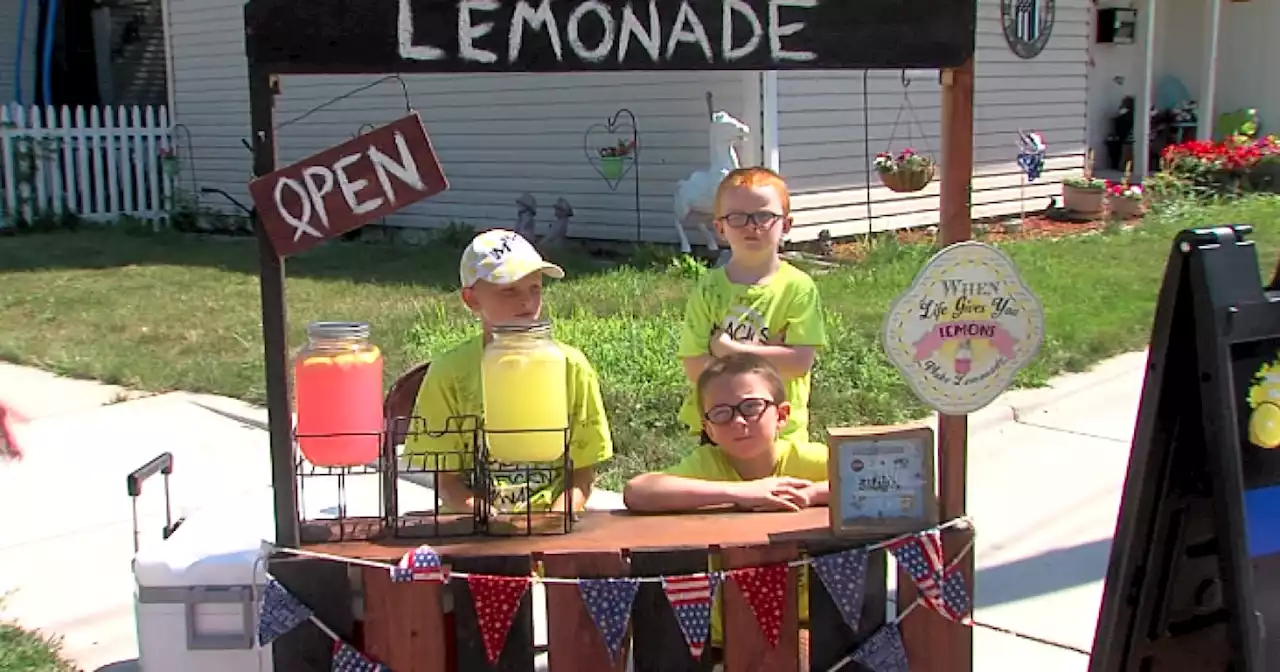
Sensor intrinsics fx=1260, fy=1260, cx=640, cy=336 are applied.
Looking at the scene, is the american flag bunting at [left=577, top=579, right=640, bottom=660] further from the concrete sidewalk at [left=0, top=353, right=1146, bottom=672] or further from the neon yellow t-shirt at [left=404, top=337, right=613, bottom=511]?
the concrete sidewalk at [left=0, top=353, right=1146, bottom=672]

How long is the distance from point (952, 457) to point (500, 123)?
33.6 feet

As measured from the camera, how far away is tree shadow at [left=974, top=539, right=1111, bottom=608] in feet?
12.8

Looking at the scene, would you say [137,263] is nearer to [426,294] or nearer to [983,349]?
[426,294]

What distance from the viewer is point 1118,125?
50.1ft

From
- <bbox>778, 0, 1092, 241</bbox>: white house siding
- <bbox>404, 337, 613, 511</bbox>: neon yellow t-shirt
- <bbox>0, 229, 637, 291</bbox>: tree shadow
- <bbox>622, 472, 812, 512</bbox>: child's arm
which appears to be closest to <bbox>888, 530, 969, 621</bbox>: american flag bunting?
<bbox>622, 472, 812, 512</bbox>: child's arm

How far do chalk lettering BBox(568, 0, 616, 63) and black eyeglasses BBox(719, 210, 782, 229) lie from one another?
1.15m

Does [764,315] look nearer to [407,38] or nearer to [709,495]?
[709,495]

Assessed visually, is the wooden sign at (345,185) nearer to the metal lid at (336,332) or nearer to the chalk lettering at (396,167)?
the chalk lettering at (396,167)

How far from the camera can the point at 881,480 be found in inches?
94.4

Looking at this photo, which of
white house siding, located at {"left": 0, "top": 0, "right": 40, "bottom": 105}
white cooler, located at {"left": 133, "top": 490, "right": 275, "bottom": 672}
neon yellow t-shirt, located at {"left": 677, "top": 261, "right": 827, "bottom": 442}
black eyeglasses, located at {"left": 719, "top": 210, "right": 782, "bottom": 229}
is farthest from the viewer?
white house siding, located at {"left": 0, "top": 0, "right": 40, "bottom": 105}

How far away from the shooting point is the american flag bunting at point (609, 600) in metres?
2.29

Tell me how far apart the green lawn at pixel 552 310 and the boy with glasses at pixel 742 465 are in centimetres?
202

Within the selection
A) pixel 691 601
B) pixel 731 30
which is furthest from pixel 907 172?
pixel 691 601

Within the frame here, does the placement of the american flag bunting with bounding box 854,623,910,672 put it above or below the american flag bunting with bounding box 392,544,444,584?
below
